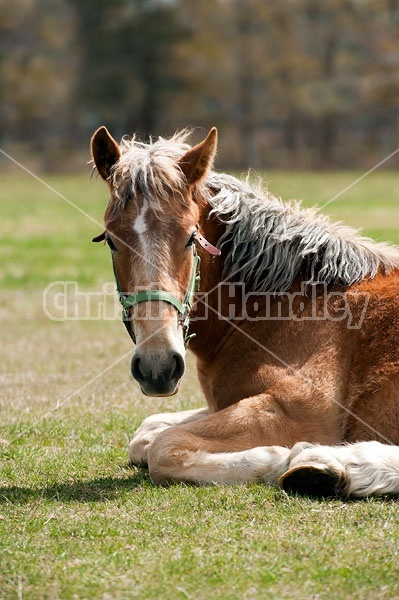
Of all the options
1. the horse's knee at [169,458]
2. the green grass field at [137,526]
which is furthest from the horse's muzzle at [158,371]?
the green grass field at [137,526]

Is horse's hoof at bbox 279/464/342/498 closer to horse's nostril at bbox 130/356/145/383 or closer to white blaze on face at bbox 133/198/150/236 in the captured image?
horse's nostril at bbox 130/356/145/383

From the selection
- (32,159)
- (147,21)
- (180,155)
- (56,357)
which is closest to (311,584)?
(180,155)

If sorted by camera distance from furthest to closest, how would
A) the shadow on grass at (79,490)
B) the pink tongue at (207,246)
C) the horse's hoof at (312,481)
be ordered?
the pink tongue at (207,246)
the shadow on grass at (79,490)
the horse's hoof at (312,481)

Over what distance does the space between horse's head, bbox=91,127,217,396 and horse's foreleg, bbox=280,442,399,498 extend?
3.08ft

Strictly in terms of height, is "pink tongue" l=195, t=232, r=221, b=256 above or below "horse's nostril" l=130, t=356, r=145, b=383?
above

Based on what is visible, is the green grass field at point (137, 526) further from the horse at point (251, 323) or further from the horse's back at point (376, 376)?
the horse's back at point (376, 376)

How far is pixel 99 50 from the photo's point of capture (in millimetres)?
69812

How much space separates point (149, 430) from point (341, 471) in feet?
6.11

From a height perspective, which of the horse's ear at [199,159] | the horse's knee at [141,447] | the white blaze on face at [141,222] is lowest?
the horse's knee at [141,447]

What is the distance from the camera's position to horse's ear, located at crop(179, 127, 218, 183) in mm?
5484

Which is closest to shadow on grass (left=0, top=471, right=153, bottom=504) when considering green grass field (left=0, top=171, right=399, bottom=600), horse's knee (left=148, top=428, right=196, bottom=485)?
green grass field (left=0, top=171, right=399, bottom=600)

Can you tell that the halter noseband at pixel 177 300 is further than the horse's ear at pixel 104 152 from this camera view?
No

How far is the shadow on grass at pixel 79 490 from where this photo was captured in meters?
5.26

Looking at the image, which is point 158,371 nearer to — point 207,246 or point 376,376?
point 207,246
